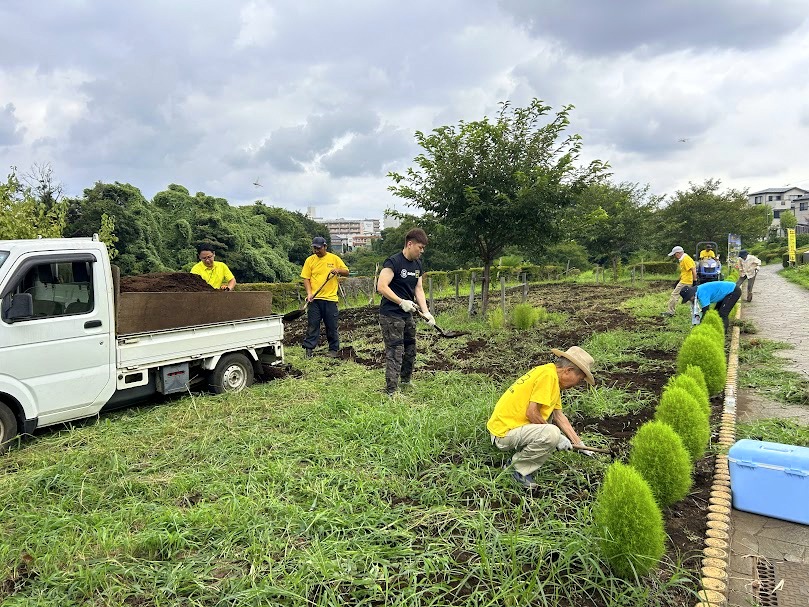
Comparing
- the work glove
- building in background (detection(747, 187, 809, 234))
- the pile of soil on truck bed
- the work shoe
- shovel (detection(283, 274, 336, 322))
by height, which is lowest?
the work shoe

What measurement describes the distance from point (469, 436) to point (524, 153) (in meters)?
7.68

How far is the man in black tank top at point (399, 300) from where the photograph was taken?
5.09m

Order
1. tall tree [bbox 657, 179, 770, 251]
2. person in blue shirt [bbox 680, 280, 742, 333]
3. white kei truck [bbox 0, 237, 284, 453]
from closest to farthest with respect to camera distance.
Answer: white kei truck [bbox 0, 237, 284, 453] < person in blue shirt [bbox 680, 280, 742, 333] < tall tree [bbox 657, 179, 770, 251]

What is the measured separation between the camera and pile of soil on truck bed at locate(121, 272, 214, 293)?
5.20 meters

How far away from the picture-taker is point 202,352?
5.20m

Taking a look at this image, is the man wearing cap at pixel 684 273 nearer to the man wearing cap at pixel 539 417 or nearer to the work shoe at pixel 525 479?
the man wearing cap at pixel 539 417

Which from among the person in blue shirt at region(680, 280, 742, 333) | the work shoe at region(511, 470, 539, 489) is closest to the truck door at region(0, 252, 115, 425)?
the work shoe at region(511, 470, 539, 489)

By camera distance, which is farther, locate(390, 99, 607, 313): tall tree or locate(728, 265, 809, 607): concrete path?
locate(390, 99, 607, 313): tall tree

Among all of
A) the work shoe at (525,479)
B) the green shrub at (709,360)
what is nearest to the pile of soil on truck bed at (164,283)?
the work shoe at (525,479)

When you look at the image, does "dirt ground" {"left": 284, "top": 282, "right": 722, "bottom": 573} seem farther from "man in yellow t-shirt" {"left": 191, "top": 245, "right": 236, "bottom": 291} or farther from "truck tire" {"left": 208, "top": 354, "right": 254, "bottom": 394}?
"man in yellow t-shirt" {"left": 191, "top": 245, "right": 236, "bottom": 291}

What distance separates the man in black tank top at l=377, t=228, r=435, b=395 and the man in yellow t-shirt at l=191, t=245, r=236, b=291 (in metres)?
2.42

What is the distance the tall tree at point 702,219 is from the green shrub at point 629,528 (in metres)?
26.2

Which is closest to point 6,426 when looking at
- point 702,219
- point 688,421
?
point 688,421

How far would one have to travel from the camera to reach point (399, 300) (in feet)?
16.8
